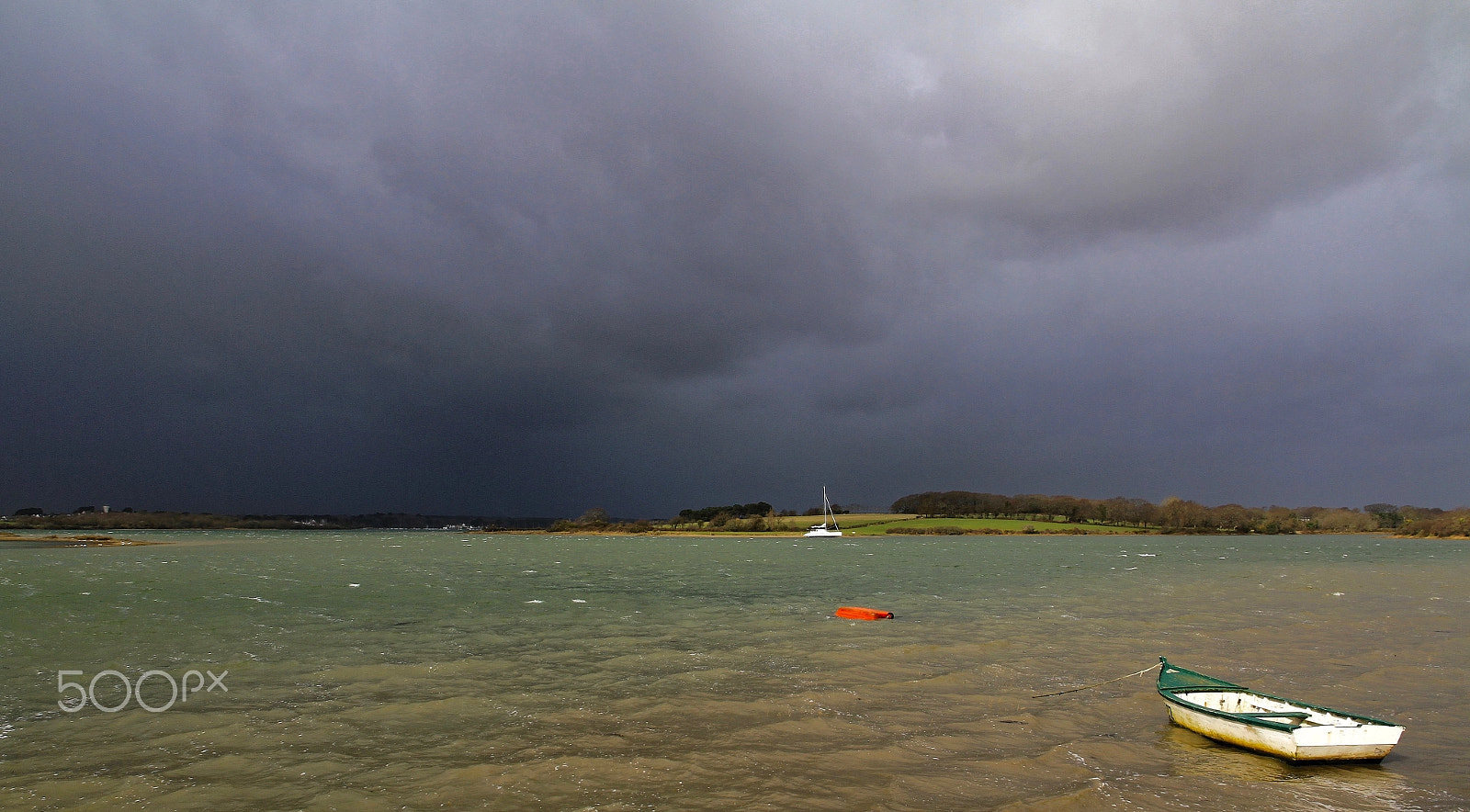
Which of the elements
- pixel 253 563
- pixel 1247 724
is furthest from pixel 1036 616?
pixel 253 563

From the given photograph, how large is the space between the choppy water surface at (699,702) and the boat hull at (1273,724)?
13.0 inches

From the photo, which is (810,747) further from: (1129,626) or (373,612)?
(373,612)

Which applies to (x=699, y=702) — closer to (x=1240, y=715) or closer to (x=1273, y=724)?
(x=1240, y=715)

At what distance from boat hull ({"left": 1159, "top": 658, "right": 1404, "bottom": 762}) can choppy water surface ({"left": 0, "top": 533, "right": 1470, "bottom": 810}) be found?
0.33m

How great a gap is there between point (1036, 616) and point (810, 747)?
841 inches

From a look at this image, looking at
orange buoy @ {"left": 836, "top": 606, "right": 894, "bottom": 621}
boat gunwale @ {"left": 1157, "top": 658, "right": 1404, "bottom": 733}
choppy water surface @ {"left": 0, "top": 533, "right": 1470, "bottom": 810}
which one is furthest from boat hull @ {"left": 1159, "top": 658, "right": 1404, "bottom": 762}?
orange buoy @ {"left": 836, "top": 606, "right": 894, "bottom": 621}

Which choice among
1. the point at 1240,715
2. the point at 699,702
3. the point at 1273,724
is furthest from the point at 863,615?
the point at 1273,724

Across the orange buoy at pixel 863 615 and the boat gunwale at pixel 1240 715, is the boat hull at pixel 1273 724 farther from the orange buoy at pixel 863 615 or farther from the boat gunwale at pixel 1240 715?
the orange buoy at pixel 863 615

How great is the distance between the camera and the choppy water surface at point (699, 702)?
1140cm

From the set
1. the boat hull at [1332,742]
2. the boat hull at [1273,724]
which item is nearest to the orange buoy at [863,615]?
the boat hull at [1273,724]

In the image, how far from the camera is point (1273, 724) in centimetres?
1288

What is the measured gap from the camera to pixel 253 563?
7006cm

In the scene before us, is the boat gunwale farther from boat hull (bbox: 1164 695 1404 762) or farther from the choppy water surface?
the choppy water surface

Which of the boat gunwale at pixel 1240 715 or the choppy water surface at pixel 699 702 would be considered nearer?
the choppy water surface at pixel 699 702
